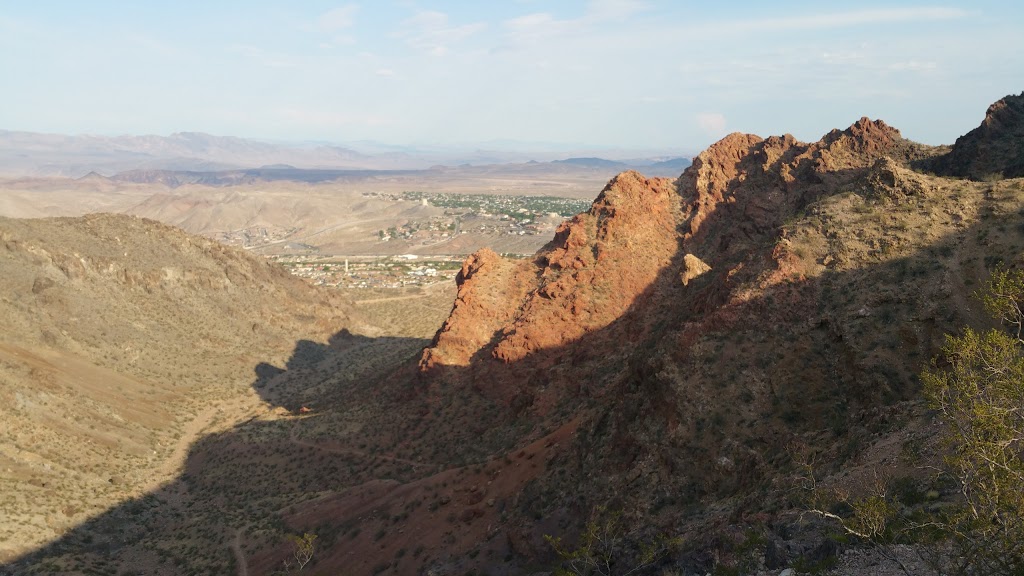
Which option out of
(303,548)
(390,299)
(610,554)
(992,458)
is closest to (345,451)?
(303,548)

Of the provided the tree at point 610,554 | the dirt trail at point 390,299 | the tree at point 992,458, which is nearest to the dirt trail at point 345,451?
the tree at point 610,554

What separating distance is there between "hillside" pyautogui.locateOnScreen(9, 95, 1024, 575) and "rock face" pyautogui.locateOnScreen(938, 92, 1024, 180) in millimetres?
757

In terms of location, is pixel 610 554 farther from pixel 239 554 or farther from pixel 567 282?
pixel 567 282

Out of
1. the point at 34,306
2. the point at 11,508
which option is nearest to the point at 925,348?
the point at 11,508

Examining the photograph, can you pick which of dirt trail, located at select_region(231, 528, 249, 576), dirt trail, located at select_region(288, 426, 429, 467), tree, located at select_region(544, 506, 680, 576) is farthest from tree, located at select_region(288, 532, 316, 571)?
tree, located at select_region(544, 506, 680, 576)

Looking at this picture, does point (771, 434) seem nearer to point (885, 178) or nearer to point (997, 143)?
point (885, 178)

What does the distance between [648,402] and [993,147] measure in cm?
3034

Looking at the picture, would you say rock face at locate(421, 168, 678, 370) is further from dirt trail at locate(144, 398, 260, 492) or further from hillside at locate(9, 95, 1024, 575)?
dirt trail at locate(144, 398, 260, 492)

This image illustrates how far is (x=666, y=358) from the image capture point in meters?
22.4

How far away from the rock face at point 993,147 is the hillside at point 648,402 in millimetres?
757

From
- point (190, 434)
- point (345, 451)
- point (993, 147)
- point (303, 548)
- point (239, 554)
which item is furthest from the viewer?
point (190, 434)

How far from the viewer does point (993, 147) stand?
3644 cm

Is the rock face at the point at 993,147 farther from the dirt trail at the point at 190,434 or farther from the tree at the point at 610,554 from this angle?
the dirt trail at the point at 190,434

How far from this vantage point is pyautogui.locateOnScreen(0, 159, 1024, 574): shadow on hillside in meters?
18.7
